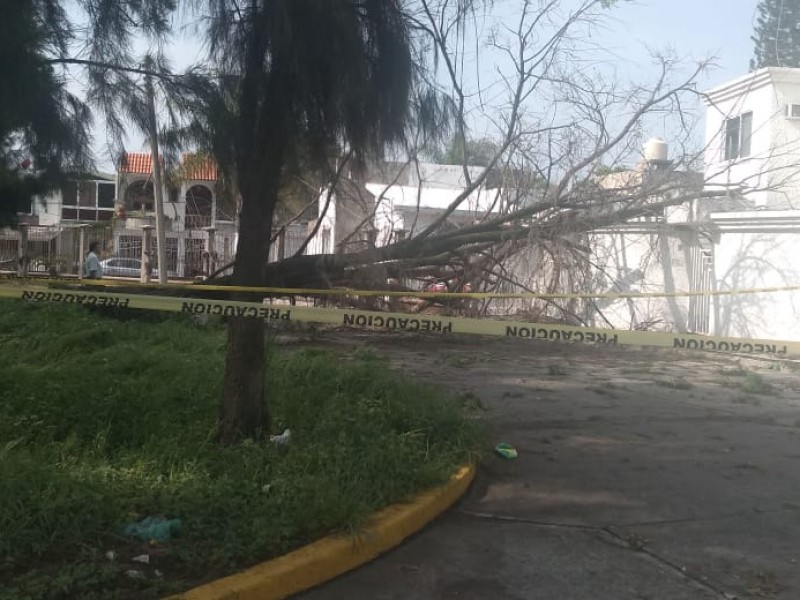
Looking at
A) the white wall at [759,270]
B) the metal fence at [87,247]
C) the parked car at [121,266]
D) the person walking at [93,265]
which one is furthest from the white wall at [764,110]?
the parked car at [121,266]

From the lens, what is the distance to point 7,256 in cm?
3038

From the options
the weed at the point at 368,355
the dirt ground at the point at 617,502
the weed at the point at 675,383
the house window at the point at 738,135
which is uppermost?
the house window at the point at 738,135

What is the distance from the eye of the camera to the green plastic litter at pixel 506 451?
22.5 feet

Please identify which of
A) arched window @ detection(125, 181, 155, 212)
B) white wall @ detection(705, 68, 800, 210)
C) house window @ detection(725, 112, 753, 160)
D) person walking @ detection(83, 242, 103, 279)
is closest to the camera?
arched window @ detection(125, 181, 155, 212)

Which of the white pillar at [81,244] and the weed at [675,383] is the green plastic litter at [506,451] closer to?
the weed at [675,383]

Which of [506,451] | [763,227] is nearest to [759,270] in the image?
[763,227]

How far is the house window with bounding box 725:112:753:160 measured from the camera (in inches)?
816

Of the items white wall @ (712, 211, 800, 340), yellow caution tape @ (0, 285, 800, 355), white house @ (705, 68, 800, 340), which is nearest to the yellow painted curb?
yellow caution tape @ (0, 285, 800, 355)

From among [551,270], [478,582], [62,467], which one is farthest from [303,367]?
[551,270]

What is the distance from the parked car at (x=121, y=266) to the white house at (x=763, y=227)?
58.7 feet

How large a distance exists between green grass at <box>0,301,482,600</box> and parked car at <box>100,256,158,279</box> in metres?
19.7

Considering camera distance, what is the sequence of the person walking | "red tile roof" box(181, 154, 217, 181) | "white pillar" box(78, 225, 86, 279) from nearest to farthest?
"red tile roof" box(181, 154, 217, 181) < the person walking < "white pillar" box(78, 225, 86, 279)

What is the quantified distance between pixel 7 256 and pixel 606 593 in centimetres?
2996

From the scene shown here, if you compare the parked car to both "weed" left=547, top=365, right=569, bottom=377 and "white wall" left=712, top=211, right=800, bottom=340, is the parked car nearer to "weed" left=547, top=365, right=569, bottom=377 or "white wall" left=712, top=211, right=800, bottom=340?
"white wall" left=712, top=211, right=800, bottom=340
